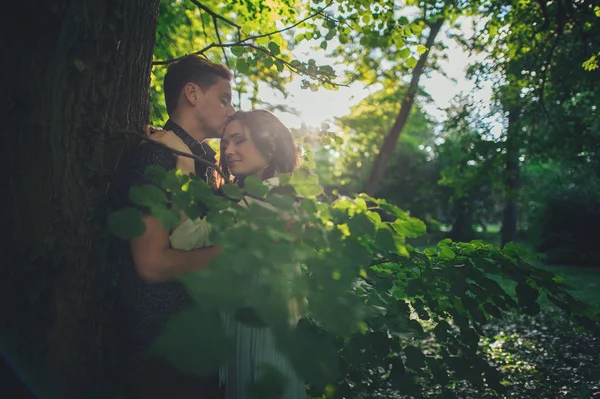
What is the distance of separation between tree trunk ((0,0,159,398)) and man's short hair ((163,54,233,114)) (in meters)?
0.73

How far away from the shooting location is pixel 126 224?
4.26 ft

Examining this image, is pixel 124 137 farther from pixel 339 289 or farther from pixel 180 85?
pixel 339 289

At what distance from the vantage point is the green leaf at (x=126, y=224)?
4.20ft

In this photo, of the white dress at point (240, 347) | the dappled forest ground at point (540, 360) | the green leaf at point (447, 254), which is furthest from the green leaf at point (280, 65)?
the dappled forest ground at point (540, 360)

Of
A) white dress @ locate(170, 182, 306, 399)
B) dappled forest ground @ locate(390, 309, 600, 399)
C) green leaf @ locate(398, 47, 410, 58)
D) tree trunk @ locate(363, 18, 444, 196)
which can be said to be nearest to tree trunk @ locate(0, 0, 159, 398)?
white dress @ locate(170, 182, 306, 399)

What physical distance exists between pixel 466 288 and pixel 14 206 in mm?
2163

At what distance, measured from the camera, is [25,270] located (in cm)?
164

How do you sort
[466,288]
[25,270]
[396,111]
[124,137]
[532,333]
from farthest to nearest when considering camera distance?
[396,111] < [532,333] < [466,288] < [124,137] < [25,270]

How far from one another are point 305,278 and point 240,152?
2203mm

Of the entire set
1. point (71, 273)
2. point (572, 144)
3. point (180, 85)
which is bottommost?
point (71, 273)

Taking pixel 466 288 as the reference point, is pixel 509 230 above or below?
below

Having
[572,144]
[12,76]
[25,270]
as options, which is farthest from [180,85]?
[572,144]

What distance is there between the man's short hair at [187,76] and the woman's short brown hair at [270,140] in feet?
1.96

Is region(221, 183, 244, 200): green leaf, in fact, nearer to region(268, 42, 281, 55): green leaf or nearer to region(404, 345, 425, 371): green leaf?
region(404, 345, 425, 371): green leaf
